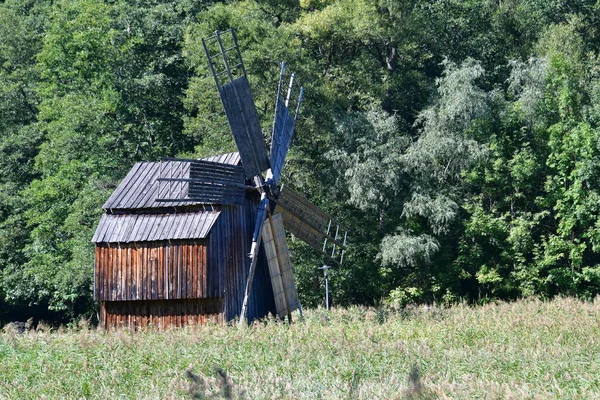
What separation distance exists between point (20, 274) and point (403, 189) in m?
14.6

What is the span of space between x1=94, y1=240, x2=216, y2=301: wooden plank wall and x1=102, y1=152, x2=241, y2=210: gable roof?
83cm

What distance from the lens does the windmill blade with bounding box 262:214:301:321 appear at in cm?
2112

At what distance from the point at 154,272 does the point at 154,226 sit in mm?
982

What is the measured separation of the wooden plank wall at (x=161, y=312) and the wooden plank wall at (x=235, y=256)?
38 cm

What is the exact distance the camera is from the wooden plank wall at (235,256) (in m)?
20.2

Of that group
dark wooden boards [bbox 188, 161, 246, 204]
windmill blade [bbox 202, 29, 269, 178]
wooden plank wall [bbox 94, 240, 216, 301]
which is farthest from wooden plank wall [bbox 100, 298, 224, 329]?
windmill blade [bbox 202, 29, 269, 178]

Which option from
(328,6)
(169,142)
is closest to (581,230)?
(328,6)

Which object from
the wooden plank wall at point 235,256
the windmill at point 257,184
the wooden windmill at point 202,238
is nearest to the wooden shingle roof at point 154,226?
the wooden windmill at point 202,238

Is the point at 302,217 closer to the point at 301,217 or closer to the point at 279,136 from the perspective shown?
the point at 301,217

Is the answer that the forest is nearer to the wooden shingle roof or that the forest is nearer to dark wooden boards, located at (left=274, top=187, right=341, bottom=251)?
dark wooden boards, located at (left=274, top=187, right=341, bottom=251)

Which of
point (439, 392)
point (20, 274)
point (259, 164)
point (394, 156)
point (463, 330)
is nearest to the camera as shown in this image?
point (439, 392)

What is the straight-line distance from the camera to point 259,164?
20906mm

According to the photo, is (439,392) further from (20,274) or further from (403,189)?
(20,274)

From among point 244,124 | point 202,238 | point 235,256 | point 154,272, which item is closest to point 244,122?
point 244,124
